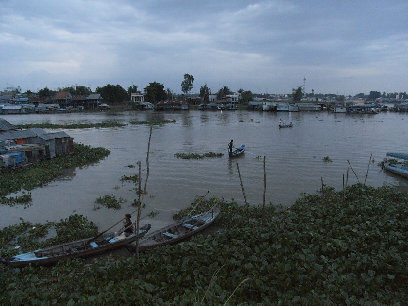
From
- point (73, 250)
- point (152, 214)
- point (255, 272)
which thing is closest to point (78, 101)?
point (152, 214)

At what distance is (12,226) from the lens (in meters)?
11.8

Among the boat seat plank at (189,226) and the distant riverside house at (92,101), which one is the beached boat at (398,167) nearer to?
the boat seat plank at (189,226)

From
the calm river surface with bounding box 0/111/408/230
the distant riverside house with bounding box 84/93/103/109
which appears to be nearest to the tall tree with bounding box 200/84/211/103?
the distant riverside house with bounding box 84/93/103/109

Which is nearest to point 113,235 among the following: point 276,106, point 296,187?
point 296,187

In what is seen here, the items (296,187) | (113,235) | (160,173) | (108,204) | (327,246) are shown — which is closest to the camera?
(327,246)

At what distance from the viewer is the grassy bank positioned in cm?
605

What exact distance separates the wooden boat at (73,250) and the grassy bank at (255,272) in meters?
0.32

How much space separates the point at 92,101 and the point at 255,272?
299ft

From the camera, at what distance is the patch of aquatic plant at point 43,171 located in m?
16.5

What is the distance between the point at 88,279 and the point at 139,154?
805 inches

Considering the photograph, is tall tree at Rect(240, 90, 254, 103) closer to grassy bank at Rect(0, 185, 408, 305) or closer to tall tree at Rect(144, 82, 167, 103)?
tall tree at Rect(144, 82, 167, 103)

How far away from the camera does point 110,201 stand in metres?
→ 14.6

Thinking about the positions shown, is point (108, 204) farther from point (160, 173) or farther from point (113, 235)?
point (160, 173)

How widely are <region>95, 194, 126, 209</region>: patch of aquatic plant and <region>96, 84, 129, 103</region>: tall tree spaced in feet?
301
